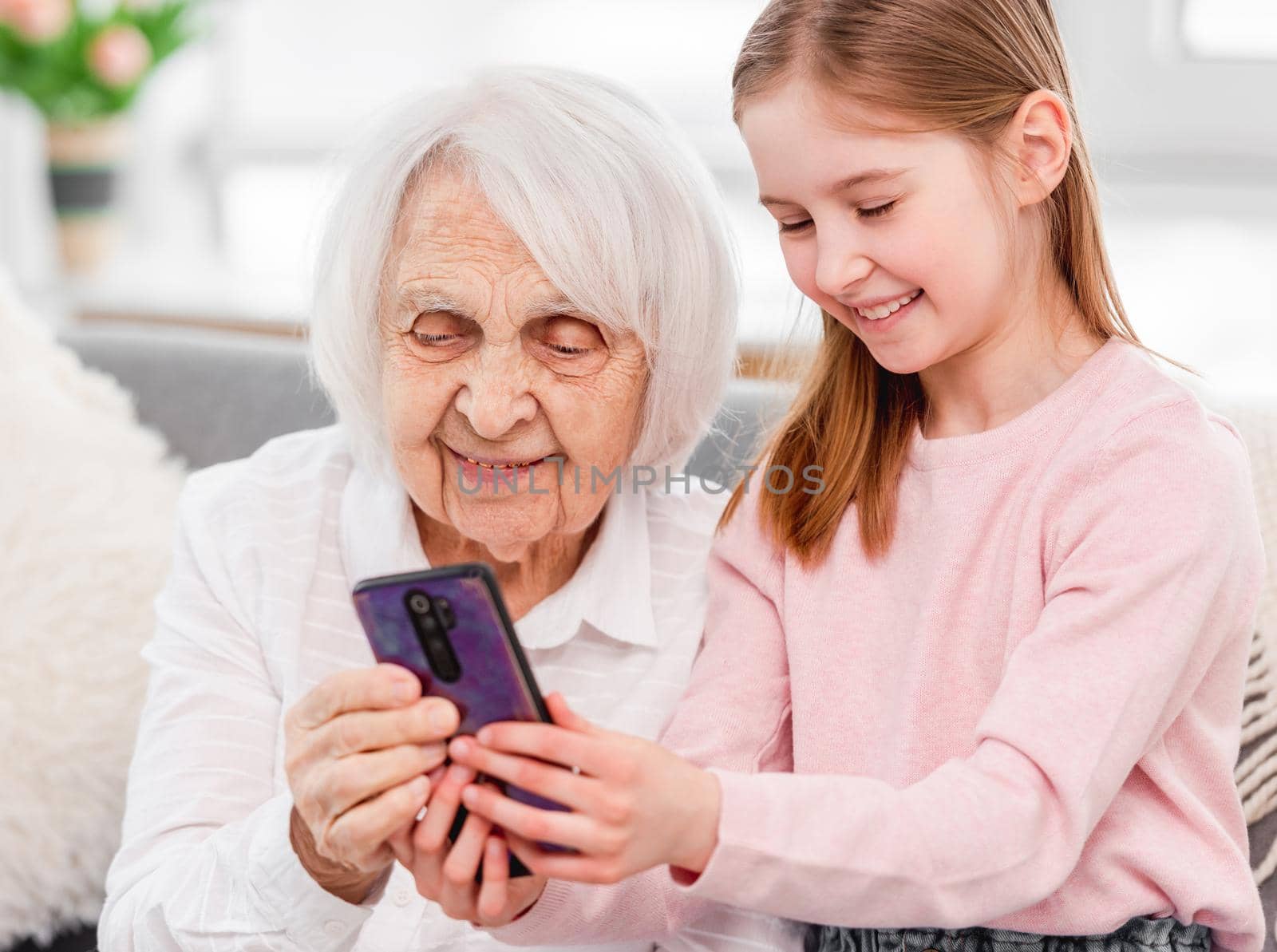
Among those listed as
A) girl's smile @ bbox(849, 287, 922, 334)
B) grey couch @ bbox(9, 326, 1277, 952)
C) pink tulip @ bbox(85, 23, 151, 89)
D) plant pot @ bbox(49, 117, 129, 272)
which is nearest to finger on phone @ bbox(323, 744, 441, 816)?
girl's smile @ bbox(849, 287, 922, 334)

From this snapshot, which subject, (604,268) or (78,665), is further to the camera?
(78,665)

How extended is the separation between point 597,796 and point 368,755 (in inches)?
7.5

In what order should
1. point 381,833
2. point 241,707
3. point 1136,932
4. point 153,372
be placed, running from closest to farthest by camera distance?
point 381,833, point 1136,932, point 241,707, point 153,372

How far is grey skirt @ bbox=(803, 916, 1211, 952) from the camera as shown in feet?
3.78

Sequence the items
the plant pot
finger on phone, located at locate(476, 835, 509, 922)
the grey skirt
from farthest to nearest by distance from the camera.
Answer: the plant pot
the grey skirt
finger on phone, located at locate(476, 835, 509, 922)

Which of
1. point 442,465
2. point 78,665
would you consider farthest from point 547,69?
point 78,665

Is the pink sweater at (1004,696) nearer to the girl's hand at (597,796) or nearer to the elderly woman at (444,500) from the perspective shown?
the girl's hand at (597,796)

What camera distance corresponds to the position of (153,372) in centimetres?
218

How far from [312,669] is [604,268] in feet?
1.71

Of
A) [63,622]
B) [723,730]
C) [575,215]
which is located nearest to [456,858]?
[723,730]

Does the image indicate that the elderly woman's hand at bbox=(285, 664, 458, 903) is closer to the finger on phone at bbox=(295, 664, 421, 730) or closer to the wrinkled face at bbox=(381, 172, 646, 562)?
the finger on phone at bbox=(295, 664, 421, 730)

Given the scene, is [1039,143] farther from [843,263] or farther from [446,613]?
[446,613]

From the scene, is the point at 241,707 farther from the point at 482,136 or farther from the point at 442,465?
the point at 482,136

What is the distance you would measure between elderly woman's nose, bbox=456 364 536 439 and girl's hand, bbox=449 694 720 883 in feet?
1.07
